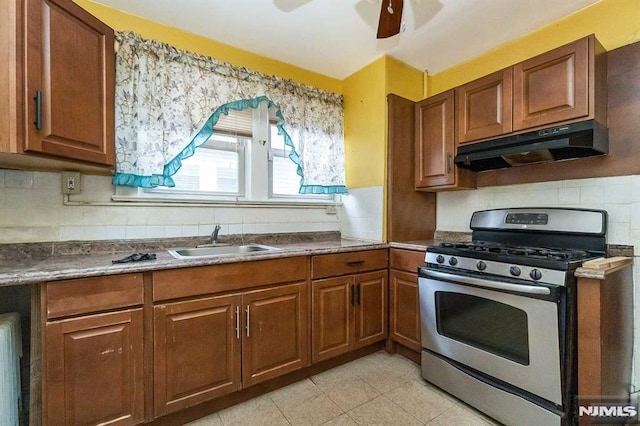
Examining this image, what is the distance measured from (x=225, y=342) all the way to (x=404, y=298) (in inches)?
53.5

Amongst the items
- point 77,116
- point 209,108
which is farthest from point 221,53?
point 77,116

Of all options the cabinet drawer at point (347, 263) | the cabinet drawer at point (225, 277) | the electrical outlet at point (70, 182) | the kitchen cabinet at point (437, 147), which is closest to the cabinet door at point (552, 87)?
the kitchen cabinet at point (437, 147)

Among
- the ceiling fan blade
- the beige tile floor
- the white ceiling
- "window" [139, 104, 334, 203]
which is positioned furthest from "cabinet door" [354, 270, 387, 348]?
the white ceiling

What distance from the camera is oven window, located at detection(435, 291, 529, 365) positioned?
1.52 m

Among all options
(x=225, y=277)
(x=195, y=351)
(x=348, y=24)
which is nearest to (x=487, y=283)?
(x=225, y=277)

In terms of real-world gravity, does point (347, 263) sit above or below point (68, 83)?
below

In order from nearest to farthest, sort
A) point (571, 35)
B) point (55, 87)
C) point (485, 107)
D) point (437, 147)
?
point (55, 87) < point (571, 35) < point (485, 107) < point (437, 147)

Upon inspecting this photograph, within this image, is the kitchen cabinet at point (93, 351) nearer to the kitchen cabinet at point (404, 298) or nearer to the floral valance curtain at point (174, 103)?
the floral valance curtain at point (174, 103)

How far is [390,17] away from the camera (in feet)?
4.75

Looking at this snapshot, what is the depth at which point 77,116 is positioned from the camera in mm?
1521

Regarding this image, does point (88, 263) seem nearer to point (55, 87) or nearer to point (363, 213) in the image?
point (55, 87)

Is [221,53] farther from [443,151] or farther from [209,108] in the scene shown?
[443,151]

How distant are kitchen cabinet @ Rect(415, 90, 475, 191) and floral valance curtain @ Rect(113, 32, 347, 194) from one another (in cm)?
101

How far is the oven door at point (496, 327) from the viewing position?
4.61 feet
